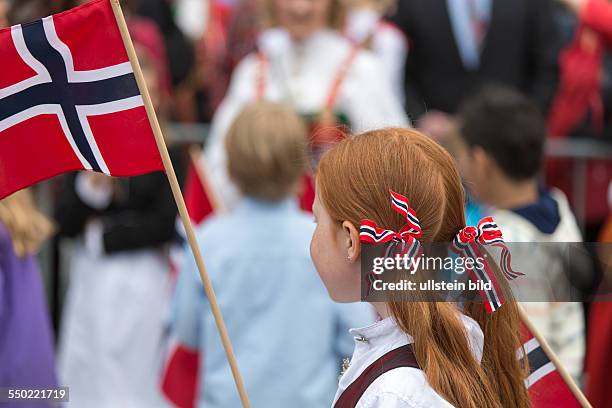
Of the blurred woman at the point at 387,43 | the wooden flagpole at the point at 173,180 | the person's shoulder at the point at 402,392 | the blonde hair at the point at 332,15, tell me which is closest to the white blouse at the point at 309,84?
the blonde hair at the point at 332,15

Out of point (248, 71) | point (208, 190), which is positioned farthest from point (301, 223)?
point (248, 71)

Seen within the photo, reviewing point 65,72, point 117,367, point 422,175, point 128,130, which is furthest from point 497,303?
point 117,367

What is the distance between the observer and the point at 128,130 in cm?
275

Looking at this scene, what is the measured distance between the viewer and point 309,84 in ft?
18.7

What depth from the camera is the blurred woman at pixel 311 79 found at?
18.2 feet

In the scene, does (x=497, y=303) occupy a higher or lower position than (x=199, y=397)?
higher

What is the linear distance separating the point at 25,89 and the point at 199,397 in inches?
64.9

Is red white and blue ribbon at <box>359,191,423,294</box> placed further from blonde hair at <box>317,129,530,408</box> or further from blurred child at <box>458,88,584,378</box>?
blurred child at <box>458,88,584,378</box>

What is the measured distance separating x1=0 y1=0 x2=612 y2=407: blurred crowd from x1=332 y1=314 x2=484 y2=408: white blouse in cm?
127

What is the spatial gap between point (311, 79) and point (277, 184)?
1.81m

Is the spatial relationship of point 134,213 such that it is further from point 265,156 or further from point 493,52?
point 493,52

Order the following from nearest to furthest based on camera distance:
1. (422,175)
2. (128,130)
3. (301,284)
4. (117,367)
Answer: (422,175)
(128,130)
(301,284)
(117,367)

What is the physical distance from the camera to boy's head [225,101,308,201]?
3992 mm

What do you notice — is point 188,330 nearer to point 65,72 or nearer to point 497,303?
point 65,72
